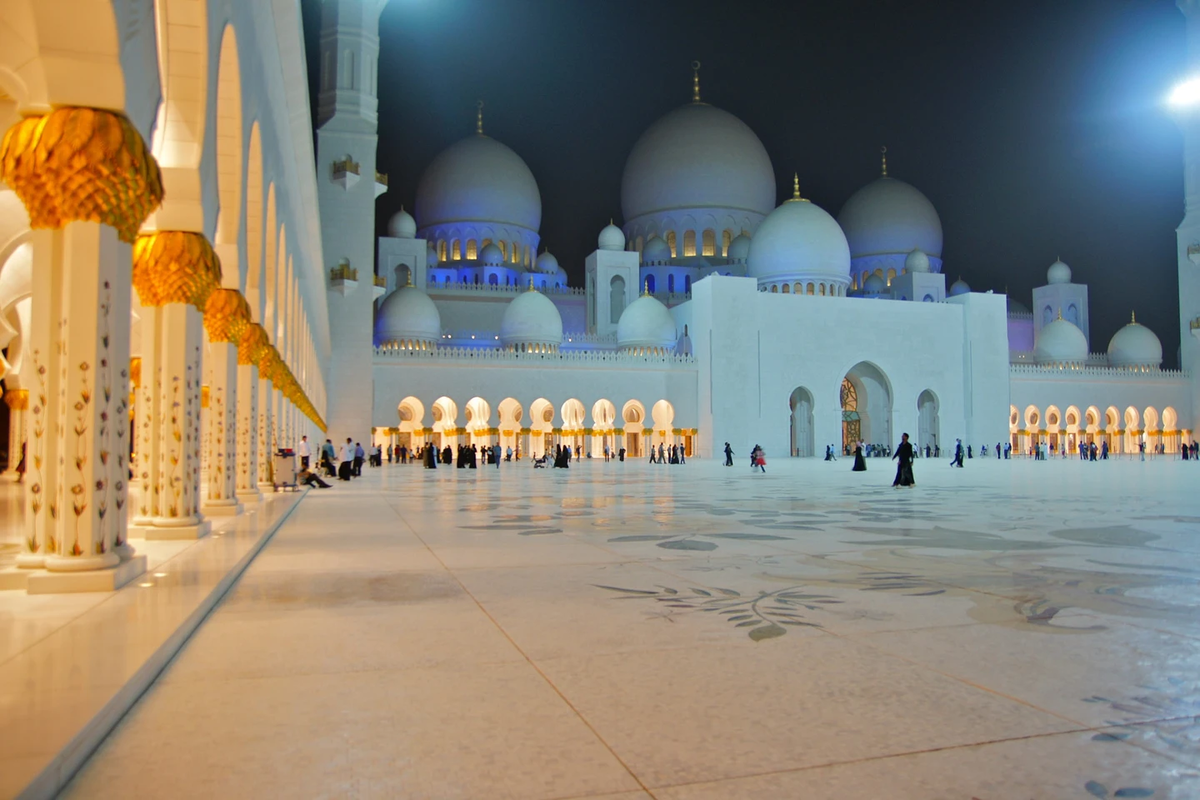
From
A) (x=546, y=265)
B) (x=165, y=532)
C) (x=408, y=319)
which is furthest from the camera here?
(x=546, y=265)

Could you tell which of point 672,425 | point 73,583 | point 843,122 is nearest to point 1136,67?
point 843,122

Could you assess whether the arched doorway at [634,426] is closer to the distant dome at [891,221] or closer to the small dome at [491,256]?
the small dome at [491,256]

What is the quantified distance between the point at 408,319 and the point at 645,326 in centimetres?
729

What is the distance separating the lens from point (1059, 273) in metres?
37.4

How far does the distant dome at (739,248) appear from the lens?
34.1 m

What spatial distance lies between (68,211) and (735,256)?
31.8 m

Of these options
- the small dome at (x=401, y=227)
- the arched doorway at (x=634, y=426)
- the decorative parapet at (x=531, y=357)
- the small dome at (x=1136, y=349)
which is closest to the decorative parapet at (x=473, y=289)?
the small dome at (x=401, y=227)

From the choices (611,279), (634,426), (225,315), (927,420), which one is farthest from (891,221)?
(225,315)

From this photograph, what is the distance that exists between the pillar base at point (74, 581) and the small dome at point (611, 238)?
29492 millimetres

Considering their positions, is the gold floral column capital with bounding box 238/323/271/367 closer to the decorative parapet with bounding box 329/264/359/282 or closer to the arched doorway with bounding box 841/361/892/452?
the decorative parapet with bounding box 329/264/359/282

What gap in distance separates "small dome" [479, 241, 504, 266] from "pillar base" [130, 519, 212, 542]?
92.8ft

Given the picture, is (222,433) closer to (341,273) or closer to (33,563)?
(33,563)

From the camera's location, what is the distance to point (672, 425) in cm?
2967

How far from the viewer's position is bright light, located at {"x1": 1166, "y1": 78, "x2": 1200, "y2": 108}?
25055mm
